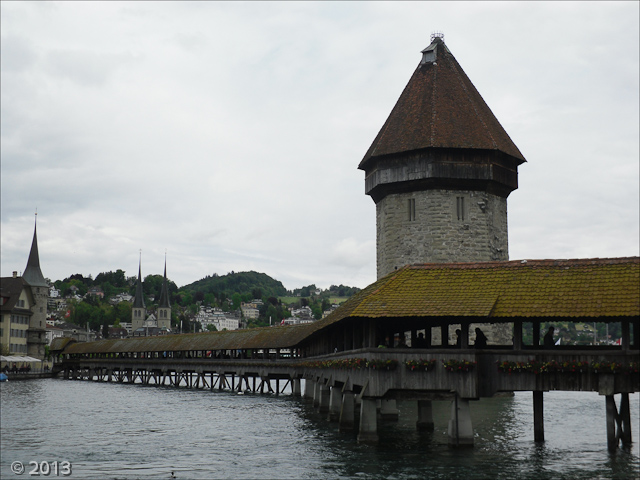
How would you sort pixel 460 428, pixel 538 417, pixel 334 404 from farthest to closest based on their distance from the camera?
pixel 334 404
pixel 538 417
pixel 460 428

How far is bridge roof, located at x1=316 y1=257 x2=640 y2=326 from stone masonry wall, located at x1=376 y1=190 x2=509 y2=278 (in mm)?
16332

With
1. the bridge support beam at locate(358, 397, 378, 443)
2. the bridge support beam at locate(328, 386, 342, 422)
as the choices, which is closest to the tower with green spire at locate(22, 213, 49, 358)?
the bridge support beam at locate(328, 386, 342, 422)

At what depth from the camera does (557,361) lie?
60.7 ft

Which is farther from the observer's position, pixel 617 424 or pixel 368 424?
pixel 617 424

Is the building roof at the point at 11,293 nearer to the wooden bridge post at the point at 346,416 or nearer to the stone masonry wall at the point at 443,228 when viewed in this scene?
the stone masonry wall at the point at 443,228

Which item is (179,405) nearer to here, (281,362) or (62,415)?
(62,415)

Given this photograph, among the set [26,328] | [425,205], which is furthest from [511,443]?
[26,328]

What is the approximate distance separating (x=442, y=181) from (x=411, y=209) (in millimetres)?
2098

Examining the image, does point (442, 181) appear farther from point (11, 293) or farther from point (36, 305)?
point (36, 305)

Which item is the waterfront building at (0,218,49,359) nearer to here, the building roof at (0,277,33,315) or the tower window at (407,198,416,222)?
the building roof at (0,277,33,315)

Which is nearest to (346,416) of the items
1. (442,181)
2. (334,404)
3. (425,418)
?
(425,418)

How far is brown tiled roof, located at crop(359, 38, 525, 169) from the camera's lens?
3797 centimetres

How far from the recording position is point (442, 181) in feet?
123

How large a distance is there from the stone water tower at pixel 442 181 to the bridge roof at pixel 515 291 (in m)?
16.5
